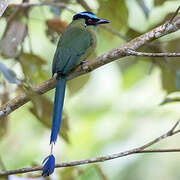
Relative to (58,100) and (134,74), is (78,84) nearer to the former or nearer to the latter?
Result: (58,100)

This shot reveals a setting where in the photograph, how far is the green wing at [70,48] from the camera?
91.9 inches

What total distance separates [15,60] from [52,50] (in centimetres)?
156

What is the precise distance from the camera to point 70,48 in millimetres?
2484

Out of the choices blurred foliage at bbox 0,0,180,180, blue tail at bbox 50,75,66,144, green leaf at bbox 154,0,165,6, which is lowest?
blurred foliage at bbox 0,0,180,180

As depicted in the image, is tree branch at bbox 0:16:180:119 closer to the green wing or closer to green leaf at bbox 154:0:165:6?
the green wing

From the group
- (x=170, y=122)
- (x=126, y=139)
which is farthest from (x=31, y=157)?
(x=170, y=122)

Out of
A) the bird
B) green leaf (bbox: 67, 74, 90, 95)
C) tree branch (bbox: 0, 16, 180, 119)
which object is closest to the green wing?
the bird

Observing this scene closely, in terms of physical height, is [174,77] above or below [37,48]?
above

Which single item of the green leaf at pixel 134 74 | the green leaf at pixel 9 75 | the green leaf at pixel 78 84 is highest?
the green leaf at pixel 9 75

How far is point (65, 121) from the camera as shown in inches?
96.7

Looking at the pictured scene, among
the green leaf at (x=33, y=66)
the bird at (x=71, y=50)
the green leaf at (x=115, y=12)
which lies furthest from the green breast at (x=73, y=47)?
the green leaf at (x=33, y=66)

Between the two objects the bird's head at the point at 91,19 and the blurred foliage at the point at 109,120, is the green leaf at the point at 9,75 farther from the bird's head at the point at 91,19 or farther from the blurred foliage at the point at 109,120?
the blurred foliage at the point at 109,120

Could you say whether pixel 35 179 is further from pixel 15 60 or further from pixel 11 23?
pixel 11 23

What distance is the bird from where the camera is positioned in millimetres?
2191
